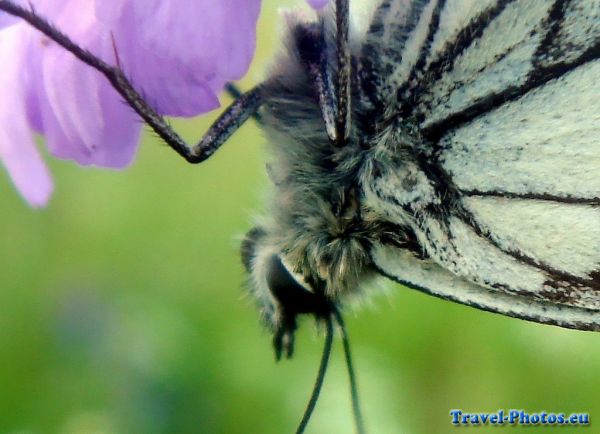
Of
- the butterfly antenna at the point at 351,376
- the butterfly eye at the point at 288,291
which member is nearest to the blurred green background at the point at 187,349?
the butterfly antenna at the point at 351,376

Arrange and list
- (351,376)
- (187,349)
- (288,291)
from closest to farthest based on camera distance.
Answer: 1. (288,291)
2. (351,376)
3. (187,349)

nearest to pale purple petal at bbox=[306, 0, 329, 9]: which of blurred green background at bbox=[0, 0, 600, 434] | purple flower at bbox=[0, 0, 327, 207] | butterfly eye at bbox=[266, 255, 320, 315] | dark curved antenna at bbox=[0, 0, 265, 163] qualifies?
purple flower at bbox=[0, 0, 327, 207]

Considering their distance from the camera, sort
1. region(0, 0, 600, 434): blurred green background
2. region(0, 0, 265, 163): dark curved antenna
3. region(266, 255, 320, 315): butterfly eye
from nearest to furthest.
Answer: region(0, 0, 265, 163): dark curved antenna, region(266, 255, 320, 315): butterfly eye, region(0, 0, 600, 434): blurred green background

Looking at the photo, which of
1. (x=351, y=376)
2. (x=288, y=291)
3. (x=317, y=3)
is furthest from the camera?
(x=351, y=376)

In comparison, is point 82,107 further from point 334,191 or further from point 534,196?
point 534,196

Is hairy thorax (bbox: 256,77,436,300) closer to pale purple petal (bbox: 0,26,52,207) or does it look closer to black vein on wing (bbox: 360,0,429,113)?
black vein on wing (bbox: 360,0,429,113)

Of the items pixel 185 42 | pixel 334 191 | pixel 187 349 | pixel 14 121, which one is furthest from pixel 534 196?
pixel 187 349

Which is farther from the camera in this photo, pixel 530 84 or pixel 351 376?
pixel 351 376
